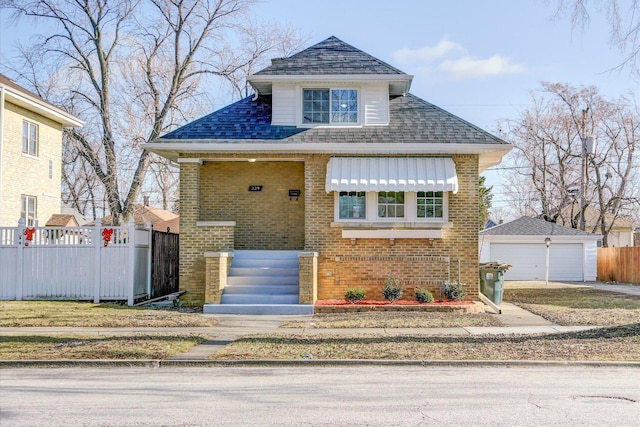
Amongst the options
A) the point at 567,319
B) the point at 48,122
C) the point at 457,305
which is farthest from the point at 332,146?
the point at 48,122

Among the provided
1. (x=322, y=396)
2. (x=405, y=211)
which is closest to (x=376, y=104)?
(x=405, y=211)

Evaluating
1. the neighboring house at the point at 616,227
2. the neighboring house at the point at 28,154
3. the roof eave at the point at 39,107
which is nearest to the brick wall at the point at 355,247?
the neighboring house at the point at 28,154

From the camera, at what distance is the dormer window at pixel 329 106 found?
18297mm

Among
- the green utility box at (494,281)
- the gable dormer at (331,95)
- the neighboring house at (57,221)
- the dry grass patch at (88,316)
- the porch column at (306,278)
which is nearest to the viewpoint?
the dry grass patch at (88,316)

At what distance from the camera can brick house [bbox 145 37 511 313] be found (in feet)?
55.7

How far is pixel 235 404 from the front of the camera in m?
7.38

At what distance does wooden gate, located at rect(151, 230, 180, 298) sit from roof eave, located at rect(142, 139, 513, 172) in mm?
3015

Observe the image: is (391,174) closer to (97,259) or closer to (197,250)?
(197,250)

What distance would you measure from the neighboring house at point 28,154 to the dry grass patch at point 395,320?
13.3m

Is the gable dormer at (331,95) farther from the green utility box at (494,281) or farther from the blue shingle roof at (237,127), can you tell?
the green utility box at (494,281)

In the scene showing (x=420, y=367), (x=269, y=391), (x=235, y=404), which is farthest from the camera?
(x=420, y=367)

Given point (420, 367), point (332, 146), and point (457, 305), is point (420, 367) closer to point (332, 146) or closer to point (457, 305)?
point (457, 305)

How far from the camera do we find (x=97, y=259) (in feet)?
57.6

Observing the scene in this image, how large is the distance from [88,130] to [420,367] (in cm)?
2824
